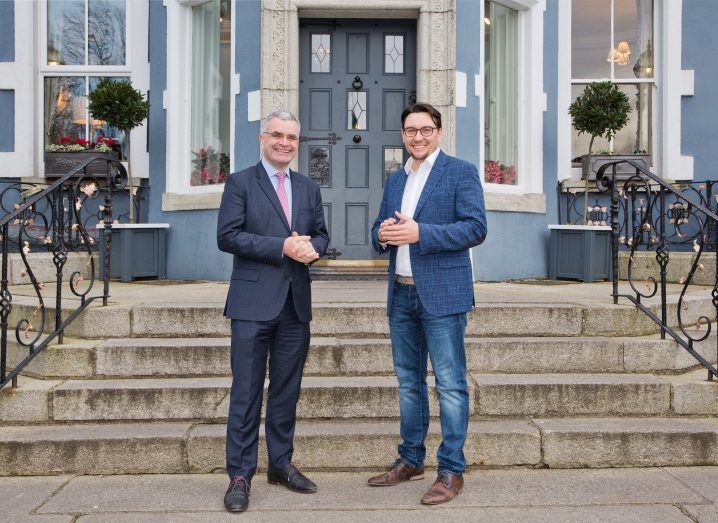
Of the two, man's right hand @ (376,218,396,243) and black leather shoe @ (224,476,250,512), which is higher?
man's right hand @ (376,218,396,243)

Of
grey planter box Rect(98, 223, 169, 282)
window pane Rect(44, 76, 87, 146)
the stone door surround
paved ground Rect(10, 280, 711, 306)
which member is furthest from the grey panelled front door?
Answer: window pane Rect(44, 76, 87, 146)

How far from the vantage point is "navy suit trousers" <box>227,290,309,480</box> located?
11.5 ft

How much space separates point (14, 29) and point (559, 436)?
7.59 meters

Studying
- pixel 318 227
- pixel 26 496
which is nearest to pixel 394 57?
pixel 318 227

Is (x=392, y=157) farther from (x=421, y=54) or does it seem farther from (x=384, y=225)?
(x=384, y=225)

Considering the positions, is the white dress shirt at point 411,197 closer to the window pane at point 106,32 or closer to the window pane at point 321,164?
the window pane at point 321,164

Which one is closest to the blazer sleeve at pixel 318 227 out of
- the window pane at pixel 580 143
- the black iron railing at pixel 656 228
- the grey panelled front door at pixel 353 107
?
the black iron railing at pixel 656 228

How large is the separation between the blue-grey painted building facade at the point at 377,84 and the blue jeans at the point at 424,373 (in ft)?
13.1

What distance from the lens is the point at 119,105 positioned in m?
7.68

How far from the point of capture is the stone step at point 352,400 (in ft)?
14.2

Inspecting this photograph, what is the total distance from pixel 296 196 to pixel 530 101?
16.5 feet

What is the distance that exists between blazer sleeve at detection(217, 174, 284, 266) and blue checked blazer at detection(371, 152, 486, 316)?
52 cm

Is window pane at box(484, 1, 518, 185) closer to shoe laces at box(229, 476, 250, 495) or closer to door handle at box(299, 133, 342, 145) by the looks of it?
door handle at box(299, 133, 342, 145)

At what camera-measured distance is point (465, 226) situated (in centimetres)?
342
